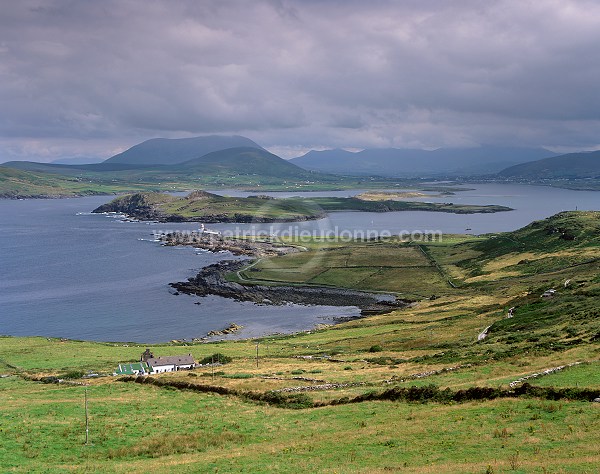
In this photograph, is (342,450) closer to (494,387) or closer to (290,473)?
(290,473)

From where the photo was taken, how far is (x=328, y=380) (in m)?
43.9

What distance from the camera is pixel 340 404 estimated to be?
34875 mm

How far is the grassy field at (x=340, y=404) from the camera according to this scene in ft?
77.6

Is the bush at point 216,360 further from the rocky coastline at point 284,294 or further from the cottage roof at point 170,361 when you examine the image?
the rocky coastline at point 284,294

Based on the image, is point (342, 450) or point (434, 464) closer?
point (434, 464)

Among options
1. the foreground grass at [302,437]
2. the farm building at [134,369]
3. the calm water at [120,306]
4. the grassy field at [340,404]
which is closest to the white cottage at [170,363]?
the farm building at [134,369]

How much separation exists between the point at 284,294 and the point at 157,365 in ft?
235

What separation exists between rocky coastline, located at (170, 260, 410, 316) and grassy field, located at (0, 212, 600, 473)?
3973 centimetres

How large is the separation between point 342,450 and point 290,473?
11.3 ft

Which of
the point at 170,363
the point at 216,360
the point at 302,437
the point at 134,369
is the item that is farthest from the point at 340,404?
the point at 134,369

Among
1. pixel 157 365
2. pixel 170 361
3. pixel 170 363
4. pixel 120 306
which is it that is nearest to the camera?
pixel 157 365

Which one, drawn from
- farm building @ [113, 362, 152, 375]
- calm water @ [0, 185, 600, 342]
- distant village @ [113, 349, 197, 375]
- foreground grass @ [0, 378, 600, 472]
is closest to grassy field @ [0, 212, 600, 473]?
foreground grass @ [0, 378, 600, 472]

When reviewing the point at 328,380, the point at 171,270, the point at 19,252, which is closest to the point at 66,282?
the point at 171,270

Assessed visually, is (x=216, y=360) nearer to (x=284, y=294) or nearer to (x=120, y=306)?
(x=120, y=306)
